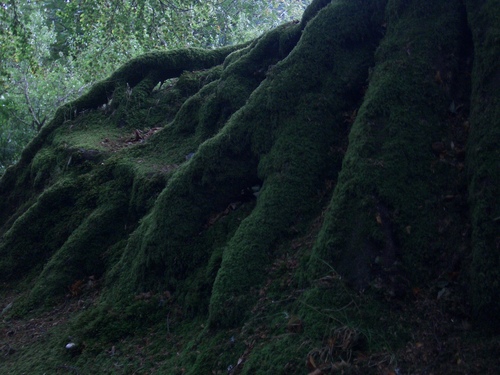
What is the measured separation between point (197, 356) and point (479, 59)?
3.47 meters

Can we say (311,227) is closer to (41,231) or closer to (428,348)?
(428,348)

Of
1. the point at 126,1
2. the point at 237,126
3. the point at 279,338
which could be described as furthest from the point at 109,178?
the point at 126,1

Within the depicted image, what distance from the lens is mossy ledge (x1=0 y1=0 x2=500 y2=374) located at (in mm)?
4086

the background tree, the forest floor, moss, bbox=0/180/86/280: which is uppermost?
the background tree

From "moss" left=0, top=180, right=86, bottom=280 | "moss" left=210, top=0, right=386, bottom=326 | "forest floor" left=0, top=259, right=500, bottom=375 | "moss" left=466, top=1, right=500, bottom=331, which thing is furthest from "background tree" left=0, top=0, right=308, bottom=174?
"forest floor" left=0, top=259, right=500, bottom=375

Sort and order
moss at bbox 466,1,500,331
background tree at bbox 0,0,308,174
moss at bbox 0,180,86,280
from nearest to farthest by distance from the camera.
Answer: moss at bbox 466,1,500,331 → moss at bbox 0,180,86,280 → background tree at bbox 0,0,308,174

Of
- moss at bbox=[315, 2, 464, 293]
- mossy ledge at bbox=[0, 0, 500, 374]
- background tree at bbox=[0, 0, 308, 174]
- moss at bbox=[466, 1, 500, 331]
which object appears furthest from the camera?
background tree at bbox=[0, 0, 308, 174]

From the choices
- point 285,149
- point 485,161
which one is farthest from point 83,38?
point 485,161

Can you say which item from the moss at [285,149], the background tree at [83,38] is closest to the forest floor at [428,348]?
the moss at [285,149]

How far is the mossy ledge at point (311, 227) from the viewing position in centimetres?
409

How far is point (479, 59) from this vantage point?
192 inches

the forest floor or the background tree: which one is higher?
the background tree

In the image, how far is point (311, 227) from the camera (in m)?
5.28

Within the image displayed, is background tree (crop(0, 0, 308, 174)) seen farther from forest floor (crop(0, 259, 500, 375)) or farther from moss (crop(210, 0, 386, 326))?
forest floor (crop(0, 259, 500, 375))
